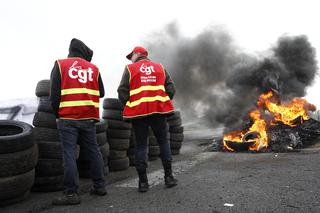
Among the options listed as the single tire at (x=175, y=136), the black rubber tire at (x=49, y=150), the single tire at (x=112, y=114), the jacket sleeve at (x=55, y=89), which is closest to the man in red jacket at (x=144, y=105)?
the jacket sleeve at (x=55, y=89)

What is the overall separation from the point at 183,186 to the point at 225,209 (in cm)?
120

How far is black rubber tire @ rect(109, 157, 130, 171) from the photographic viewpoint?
619 cm

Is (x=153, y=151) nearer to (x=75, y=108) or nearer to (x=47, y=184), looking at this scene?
(x=47, y=184)

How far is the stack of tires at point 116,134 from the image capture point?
6.24 m

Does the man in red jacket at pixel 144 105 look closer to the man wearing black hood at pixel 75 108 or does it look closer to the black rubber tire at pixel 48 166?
the man wearing black hood at pixel 75 108

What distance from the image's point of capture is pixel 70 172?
3.79 meters

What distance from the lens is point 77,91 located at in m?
4.02

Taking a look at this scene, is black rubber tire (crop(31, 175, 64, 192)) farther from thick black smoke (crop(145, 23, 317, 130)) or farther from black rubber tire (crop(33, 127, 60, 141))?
thick black smoke (crop(145, 23, 317, 130))

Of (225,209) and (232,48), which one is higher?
(232,48)

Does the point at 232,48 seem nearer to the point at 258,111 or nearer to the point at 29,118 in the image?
the point at 258,111

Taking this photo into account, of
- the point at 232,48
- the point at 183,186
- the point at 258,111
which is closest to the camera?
the point at 183,186

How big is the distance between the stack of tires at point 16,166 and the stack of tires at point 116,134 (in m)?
2.26

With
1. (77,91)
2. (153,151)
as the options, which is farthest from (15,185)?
(153,151)

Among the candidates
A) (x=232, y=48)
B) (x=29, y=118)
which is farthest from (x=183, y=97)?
(x=29, y=118)
